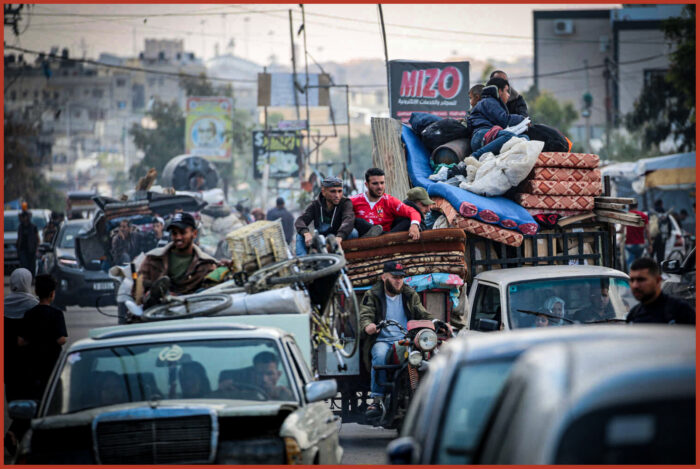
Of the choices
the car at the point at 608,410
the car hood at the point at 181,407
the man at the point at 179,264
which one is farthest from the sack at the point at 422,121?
the car at the point at 608,410

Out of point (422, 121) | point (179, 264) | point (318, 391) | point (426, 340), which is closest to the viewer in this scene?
point (318, 391)

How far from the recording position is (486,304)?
10688 millimetres

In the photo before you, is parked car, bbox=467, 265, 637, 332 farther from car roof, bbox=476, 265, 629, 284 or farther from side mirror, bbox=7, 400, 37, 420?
side mirror, bbox=7, 400, 37, 420

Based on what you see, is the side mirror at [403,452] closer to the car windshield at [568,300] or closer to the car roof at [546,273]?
the car windshield at [568,300]

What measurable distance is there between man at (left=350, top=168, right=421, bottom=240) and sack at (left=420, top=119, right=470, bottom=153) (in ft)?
7.73

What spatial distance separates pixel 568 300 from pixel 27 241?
830 inches

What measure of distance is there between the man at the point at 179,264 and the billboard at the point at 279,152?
42.3m

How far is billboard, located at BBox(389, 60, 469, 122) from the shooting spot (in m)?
26.4

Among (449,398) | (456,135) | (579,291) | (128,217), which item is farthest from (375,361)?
(128,217)

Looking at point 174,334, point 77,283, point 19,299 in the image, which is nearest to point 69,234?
point 77,283

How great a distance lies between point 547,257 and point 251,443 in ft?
21.7

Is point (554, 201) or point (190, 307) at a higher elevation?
point (554, 201)

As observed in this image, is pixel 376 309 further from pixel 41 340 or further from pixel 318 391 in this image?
pixel 318 391

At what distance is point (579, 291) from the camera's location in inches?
404
